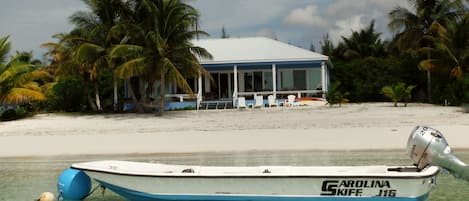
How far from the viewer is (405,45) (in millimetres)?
31328

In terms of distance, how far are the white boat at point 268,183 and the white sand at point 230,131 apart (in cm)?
655

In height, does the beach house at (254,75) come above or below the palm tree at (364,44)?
below

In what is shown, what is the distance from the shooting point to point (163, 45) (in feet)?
83.0

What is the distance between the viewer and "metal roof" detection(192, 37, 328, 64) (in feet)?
98.6

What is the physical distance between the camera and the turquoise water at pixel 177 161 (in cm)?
1088

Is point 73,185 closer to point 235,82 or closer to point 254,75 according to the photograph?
point 235,82

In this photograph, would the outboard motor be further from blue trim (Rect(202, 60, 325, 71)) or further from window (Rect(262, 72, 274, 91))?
window (Rect(262, 72, 274, 91))

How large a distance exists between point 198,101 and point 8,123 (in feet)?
31.1

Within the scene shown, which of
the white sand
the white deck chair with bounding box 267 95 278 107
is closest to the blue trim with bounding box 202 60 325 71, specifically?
the white deck chair with bounding box 267 95 278 107

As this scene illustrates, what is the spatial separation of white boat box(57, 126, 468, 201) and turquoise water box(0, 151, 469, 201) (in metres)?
1.43

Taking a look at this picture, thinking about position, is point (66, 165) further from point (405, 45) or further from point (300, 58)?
point (405, 45)

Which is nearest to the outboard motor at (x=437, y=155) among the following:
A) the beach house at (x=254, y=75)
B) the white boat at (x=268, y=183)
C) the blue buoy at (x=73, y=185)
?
the white boat at (x=268, y=183)

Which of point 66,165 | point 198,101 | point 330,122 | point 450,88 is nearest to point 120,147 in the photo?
point 66,165

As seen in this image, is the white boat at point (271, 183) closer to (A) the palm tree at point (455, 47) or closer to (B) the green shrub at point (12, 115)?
(B) the green shrub at point (12, 115)
